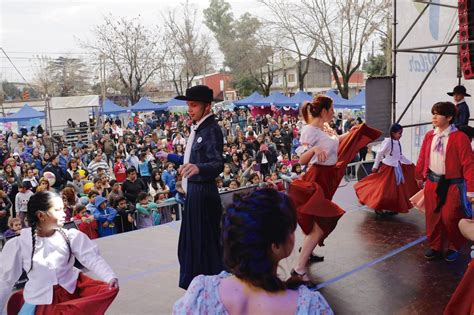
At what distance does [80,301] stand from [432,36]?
8.29 metres

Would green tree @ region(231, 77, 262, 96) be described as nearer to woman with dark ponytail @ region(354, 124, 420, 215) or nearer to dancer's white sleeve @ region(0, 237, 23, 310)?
woman with dark ponytail @ region(354, 124, 420, 215)

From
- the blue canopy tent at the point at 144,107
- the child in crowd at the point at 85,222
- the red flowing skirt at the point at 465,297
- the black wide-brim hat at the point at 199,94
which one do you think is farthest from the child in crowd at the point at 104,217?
the blue canopy tent at the point at 144,107

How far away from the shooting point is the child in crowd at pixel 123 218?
7.36 metres

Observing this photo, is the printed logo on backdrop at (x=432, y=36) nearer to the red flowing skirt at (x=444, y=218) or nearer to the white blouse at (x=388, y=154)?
the white blouse at (x=388, y=154)

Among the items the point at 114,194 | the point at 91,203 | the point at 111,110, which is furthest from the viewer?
the point at 111,110

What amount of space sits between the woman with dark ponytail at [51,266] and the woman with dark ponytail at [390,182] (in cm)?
446

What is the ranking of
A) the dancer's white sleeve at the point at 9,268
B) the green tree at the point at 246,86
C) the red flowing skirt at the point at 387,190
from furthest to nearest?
the green tree at the point at 246,86 < the red flowing skirt at the point at 387,190 < the dancer's white sleeve at the point at 9,268

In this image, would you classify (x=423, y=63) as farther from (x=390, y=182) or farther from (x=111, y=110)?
(x=111, y=110)

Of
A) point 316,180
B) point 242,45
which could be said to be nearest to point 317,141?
point 316,180

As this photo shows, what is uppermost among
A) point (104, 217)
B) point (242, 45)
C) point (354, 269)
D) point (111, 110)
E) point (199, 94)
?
point (242, 45)

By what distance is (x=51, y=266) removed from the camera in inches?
115

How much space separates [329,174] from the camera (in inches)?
179

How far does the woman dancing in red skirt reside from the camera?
14.2 feet

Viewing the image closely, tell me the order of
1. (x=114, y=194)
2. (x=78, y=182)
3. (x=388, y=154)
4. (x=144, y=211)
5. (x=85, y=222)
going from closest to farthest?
(x=388, y=154)
(x=85, y=222)
(x=144, y=211)
(x=114, y=194)
(x=78, y=182)
